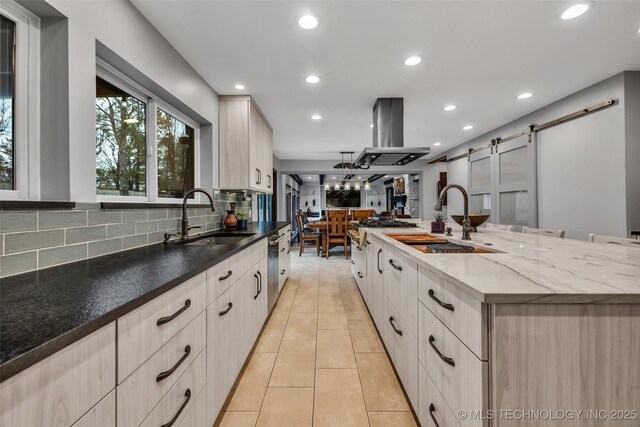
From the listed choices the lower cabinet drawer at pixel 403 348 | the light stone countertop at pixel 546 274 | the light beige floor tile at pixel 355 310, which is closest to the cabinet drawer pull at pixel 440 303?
the light stone countertop at pixel 546 274

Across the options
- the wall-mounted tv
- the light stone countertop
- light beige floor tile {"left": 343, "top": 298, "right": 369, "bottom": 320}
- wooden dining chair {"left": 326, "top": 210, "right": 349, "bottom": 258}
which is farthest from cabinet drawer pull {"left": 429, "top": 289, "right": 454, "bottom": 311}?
the wall-mounted tv

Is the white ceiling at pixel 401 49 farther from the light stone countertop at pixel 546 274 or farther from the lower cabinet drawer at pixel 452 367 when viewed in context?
the lower cabinet drawer at pixel 452 367

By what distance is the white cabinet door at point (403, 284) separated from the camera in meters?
1.31

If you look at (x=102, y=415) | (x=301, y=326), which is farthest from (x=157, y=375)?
(x=301, y=326)

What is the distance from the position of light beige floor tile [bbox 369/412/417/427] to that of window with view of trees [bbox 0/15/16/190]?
79.9 inches

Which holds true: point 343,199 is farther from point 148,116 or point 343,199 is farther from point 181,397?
point 181,397

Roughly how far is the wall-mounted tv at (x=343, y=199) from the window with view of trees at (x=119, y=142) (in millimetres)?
11620

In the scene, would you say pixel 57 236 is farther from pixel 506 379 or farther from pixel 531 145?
pixel 531 145

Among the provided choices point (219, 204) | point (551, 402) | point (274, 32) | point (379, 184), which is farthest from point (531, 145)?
point (379, 184)

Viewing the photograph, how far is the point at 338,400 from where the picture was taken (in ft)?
4.88

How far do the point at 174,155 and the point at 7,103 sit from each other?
1.32 meters

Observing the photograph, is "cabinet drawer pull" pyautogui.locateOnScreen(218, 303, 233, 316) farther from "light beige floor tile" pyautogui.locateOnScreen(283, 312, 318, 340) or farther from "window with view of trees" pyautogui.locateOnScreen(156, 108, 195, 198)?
"window with view of trees" pyautogui.locateOnScreen(156, 108, 195, 198)

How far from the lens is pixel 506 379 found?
0.74m

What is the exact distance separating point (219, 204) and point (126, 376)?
2492 mm
